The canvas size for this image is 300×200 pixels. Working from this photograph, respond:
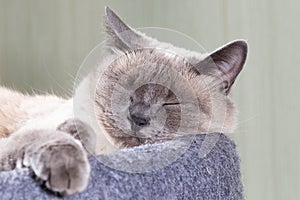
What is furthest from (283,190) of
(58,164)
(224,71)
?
(58,164)

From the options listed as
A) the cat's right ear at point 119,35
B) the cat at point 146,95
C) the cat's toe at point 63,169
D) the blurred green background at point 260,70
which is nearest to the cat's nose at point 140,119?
the cat at point 146,95

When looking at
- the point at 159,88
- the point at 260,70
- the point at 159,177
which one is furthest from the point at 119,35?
the point at 260,70

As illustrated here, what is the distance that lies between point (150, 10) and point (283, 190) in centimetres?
85

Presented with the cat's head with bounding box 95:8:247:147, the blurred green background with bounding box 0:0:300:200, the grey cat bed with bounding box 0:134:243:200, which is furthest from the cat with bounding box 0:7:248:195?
the blurred green background with bounding box 0:0:300:200

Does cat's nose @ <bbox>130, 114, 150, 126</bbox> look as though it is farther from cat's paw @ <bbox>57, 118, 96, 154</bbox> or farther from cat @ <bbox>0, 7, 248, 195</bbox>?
cat's paw @ <bbox>57, 118, 96, 154</bbox>

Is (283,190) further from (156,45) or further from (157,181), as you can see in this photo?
(157,181)

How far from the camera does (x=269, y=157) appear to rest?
1898mm

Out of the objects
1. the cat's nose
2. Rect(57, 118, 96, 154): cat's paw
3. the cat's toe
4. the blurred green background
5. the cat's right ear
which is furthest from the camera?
the blurred green background

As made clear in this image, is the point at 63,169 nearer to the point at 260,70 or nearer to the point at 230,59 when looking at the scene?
the point at 230,59

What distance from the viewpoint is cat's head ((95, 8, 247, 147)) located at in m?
1.09

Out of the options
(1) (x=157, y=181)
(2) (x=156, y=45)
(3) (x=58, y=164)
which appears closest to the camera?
(3) (x=58, y=164)

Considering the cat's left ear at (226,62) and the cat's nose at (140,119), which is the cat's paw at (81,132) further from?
the cat's left ear at (226,62)

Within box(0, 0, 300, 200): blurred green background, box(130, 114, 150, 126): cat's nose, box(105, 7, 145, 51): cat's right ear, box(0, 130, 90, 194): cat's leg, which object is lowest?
box(0, 0, 300, 200): blurred green background

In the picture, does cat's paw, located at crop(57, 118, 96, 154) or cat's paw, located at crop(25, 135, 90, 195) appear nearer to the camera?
cat's paw, located at crop(25, 135, 90, 195)
